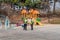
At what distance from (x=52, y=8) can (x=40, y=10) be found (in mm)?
2425

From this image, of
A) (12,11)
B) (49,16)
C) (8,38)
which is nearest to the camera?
(8,38)

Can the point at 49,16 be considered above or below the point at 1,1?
below

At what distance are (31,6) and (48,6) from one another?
1.87 meters

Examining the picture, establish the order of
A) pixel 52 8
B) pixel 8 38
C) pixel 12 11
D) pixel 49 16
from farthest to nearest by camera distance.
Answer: pixel 52 8 < pixel 49 16 < pixel 12 11 < pixel 8 38

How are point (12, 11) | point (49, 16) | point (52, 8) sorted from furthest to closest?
point (52, 8), point (49, 16), point (12, 11)

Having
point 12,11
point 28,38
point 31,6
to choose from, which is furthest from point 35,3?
point 28,38

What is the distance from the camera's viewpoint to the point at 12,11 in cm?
2272

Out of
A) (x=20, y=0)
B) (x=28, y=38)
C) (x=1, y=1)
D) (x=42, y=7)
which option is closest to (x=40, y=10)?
(x=42, y=7)

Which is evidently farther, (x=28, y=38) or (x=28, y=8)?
(x=28, y=8)

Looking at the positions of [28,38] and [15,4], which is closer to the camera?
[28,38]

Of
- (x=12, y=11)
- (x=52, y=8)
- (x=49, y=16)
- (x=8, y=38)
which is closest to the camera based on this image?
(x=8, y=38)

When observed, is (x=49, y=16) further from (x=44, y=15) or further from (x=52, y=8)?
(x=52, y=8)

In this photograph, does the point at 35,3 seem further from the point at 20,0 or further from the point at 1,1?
the point at 1,1

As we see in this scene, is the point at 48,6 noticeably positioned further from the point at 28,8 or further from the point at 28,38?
the point at 28,38
